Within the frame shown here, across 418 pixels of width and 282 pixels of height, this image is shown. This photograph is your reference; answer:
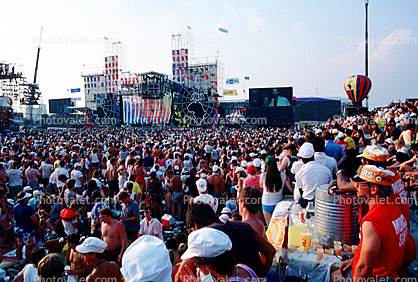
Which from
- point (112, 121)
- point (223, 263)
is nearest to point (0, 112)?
point (112, 121)

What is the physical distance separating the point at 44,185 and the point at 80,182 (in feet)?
7.26

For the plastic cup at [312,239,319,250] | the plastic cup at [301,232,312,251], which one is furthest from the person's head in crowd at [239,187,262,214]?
the plastic cup at [312,239,319,250]

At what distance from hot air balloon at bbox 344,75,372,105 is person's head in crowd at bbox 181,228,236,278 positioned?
2345 centimetres

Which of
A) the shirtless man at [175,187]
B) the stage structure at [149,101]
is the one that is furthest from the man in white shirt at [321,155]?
the stage structure at [149,101]

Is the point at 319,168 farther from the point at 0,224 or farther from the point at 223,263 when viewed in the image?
the point at 0,224

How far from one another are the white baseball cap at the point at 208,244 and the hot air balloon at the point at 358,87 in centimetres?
2345

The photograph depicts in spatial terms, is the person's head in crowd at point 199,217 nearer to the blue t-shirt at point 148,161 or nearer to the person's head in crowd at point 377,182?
the person's head in crowd at point 377,182

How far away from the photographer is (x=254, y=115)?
3869 cm

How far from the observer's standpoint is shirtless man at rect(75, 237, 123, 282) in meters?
3.32

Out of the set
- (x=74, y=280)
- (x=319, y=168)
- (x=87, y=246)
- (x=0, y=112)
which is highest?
(x=0, y=112)

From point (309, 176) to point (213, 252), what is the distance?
2708mm

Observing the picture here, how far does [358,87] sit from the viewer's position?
21.9m

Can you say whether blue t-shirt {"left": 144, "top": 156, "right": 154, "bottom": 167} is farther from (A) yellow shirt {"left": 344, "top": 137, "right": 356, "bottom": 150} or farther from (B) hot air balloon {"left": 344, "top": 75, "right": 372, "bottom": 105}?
(B) hot air balloon {"left": 344, "top": 75, "right": 372, "bottom": 105}

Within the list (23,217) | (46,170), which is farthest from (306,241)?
(46,170)
